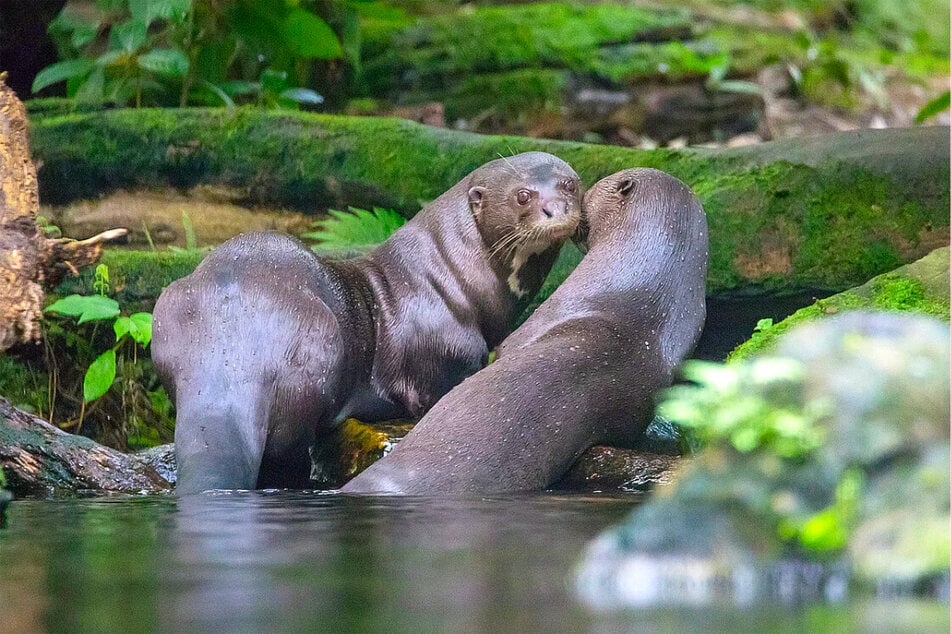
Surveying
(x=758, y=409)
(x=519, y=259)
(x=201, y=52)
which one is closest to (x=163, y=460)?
(x=519, y=259)

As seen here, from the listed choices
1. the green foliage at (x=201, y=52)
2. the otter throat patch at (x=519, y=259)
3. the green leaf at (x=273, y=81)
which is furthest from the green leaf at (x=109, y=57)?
the otter throat patch at (x=519, y=259)

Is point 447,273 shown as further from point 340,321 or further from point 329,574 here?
point 329,574


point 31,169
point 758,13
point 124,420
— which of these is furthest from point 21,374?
point 758,13

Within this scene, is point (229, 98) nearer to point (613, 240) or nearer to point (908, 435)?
point (613, 240)

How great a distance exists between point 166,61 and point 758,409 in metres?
5.72

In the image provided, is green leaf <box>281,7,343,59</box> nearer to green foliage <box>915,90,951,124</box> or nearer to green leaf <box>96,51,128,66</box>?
green leaf <box>96,51,128,66</box>

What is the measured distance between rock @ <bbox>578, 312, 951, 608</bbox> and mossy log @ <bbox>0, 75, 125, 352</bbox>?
274 centimetres

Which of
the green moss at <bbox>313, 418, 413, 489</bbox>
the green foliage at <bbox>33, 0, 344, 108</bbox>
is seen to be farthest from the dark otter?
the green foliage at <bbox>33, 0, 344, 108</bbox>

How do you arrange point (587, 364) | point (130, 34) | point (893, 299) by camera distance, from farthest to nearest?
point (130, 34) → point (893, 299) → point (587, 364)

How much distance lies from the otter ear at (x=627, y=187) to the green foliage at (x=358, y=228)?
1.31 m

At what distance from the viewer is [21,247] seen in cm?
424

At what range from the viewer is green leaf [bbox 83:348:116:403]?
17.9ft

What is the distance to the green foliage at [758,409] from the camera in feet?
5.87

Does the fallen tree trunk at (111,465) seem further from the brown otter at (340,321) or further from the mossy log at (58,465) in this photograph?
the brown otter at (340,321)
